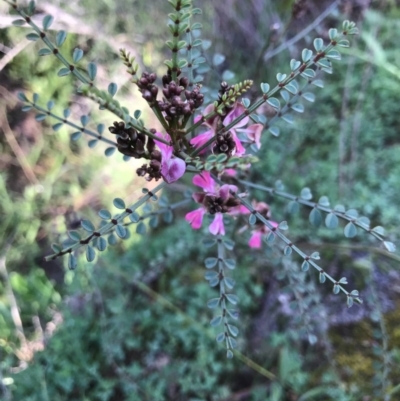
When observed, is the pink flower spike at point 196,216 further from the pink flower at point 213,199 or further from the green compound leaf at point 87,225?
the green compound leaf at point 87,225

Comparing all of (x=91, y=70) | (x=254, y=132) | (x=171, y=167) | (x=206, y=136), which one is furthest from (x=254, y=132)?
(x=91, y=70)

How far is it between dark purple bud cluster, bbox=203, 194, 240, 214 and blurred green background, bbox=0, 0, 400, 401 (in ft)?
1.07

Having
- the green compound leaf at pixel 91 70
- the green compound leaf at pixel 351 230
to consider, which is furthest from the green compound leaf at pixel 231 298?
the green compound leaf at pixel 91 70

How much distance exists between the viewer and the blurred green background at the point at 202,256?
1.33 metres

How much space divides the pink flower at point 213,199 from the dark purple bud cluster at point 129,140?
0.46 feet

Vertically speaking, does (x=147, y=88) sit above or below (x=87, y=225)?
above

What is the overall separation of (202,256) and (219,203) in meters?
0.82

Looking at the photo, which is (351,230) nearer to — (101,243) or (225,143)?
(225,143)

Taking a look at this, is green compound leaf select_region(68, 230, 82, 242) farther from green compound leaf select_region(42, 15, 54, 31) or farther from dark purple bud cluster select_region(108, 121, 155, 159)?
green compound leaf select_region(42, 15, 54, 31)

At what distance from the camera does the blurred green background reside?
1.33 m

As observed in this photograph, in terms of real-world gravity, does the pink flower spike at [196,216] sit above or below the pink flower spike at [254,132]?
below

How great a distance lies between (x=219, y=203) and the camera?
0.79m

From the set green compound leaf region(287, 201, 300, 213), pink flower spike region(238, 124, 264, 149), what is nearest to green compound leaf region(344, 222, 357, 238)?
green compound leaf region(287, 201, 300, 213)

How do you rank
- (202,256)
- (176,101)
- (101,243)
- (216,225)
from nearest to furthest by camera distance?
1. (176,101)
2. (101,243)
3. (216,225)
4. (202,256)
